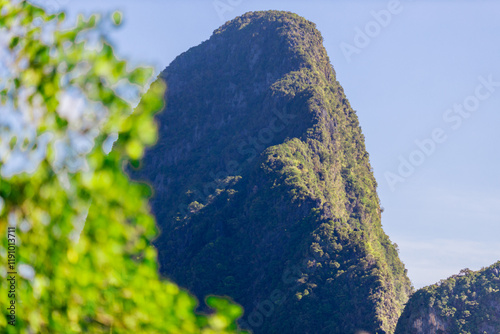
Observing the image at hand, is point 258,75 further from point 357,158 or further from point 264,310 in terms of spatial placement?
point 264,310

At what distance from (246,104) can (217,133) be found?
27.0ft

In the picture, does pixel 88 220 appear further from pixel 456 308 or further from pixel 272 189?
pixel 272 189

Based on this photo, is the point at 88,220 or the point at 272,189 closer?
the point at 88,220

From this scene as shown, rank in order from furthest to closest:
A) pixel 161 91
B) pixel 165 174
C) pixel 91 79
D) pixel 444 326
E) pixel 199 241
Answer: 1. pixel 165 174
2. pixel 199 241
3. pixel 444 326
4. pixel 91 79
5. pixel 161 91

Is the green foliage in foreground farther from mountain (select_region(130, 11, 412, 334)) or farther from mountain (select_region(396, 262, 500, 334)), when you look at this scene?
mountain (select_region(396, 262, 500, 334))

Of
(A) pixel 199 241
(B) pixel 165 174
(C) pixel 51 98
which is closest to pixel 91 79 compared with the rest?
(C) pixel 51 98

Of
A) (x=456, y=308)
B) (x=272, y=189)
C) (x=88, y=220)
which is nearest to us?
(x=88, y=220)

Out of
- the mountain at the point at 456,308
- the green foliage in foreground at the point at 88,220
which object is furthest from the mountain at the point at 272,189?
the green foliage in foreground at the point at 88,220

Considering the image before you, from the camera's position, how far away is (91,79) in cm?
387

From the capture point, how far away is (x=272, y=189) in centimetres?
7562

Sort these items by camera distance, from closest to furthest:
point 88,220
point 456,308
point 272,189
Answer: point 88,220
point 456,308
point 272,189

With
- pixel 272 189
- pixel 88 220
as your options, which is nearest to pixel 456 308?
pixel 272 189

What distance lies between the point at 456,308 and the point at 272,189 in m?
30.5

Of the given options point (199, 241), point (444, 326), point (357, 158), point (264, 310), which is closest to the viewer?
point (444, 326)
